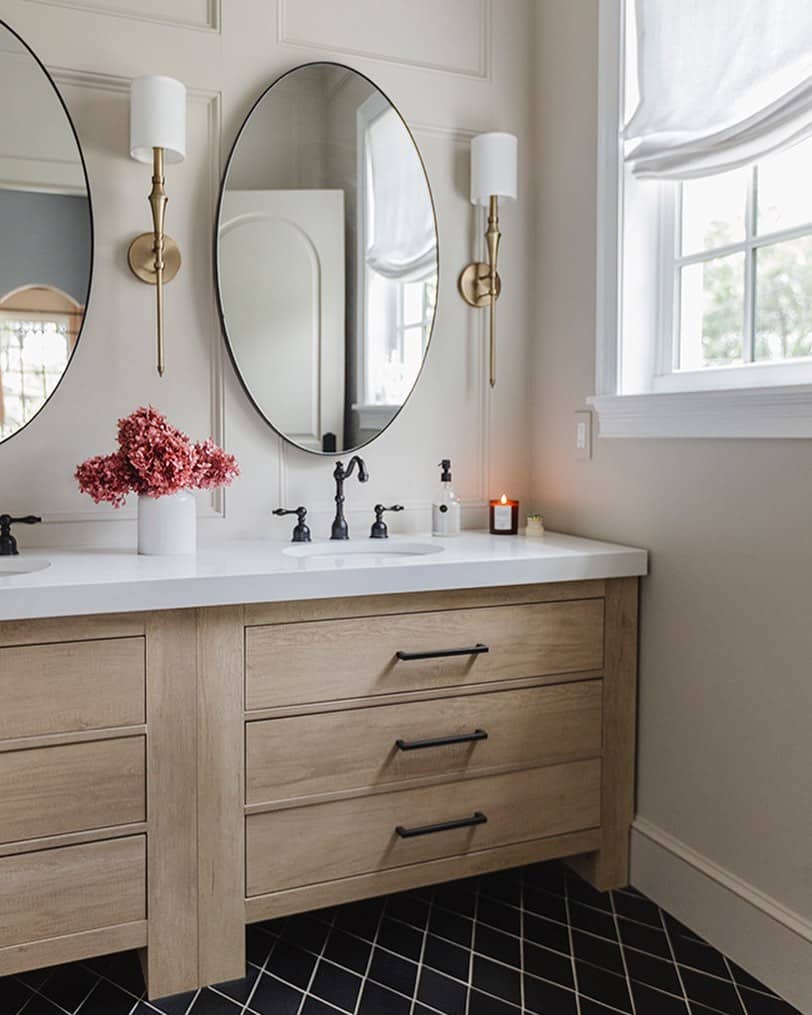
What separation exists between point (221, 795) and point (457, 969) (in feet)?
1.98

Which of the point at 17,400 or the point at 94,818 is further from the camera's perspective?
the point at 17,400

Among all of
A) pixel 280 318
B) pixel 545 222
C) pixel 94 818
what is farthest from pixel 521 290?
pixel 94 818

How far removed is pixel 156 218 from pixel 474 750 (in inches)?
56.3

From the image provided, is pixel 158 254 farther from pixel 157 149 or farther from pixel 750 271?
pixel 750 271

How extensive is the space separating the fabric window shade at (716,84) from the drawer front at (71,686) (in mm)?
1576

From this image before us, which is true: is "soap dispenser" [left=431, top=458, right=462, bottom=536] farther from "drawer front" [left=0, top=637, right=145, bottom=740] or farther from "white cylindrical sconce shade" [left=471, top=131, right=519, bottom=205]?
"drawer front" [left=0, top=637, right=145, bottom=740]

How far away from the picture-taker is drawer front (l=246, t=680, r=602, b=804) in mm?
1862

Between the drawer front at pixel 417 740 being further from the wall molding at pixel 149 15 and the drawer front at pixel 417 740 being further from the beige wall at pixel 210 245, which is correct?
the wall molding at pixel 149 15

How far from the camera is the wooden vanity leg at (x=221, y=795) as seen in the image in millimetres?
1792

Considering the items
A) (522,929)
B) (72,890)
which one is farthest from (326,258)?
(522,929)

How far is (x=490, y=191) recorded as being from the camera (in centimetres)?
250

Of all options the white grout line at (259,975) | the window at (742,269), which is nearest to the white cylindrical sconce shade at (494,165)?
the window at (742,269)

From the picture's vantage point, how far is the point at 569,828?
2176mm

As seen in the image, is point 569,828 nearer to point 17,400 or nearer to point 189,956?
point 189,956
